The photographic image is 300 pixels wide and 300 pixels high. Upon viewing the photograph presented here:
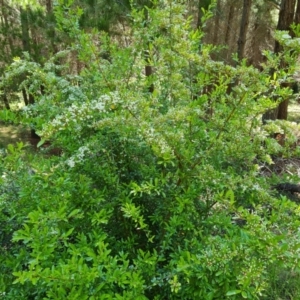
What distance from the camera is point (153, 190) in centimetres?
171

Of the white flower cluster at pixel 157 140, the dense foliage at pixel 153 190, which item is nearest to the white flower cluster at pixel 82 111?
the dense foliage at pixel 153 190

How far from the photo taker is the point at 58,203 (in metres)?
1.47

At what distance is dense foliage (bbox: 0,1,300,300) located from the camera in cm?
131

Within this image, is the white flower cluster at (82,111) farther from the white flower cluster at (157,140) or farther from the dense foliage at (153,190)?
the white flower cluster at (157,140)

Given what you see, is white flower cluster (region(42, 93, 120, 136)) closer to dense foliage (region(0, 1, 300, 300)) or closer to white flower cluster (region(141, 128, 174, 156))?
dense foliage (region(0, 1, 300, 300))

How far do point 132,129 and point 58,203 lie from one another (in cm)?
51

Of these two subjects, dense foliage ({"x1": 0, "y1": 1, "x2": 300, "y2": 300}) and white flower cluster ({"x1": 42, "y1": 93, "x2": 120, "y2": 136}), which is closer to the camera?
dense foliage ({"x1": 0, "y1": 1, "x2": 300, "y2": 300})

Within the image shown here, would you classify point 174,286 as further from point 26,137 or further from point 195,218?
point 26,137

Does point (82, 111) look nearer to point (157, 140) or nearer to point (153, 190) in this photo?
point (157, 140)

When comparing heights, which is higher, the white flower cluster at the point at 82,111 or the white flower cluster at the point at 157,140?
the white flower cluster at the point at 82,111

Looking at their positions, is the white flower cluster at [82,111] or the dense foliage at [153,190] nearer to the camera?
the dense foliage at [153,190]

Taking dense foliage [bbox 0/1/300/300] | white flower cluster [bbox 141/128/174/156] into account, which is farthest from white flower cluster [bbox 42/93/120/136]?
white flower cluster [bbox 141/128/174/156]

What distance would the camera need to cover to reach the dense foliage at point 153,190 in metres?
1.31

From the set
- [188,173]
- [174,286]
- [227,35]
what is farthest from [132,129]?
[227,35]
